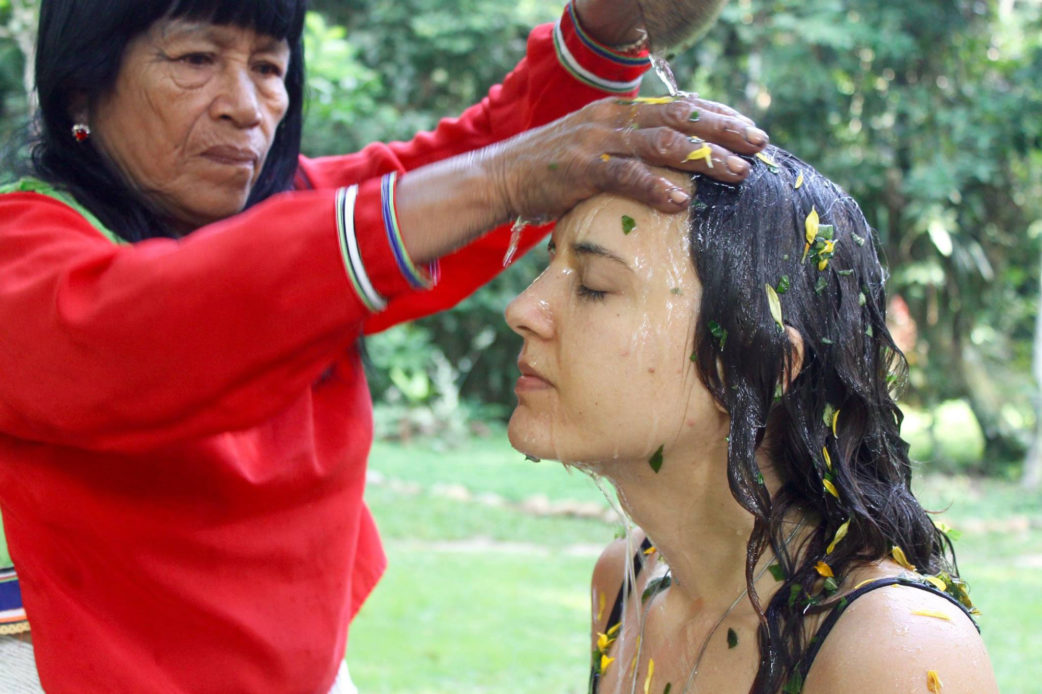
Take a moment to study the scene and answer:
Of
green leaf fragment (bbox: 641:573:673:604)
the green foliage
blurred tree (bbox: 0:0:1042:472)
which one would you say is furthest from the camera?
blurred tree (bbox: 0:0:1042:472)

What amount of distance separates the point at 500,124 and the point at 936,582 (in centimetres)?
150

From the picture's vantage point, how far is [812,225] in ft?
6.51

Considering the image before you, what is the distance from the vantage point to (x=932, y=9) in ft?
37.0

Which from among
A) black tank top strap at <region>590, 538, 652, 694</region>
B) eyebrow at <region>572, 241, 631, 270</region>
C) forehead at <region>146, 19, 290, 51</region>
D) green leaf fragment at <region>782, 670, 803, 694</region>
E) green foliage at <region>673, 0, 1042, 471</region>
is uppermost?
forehead at <region>146, 19, 290, 51</region>

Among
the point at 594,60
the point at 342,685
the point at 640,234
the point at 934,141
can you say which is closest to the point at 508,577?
the point at 342,685

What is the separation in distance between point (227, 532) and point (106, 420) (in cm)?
56

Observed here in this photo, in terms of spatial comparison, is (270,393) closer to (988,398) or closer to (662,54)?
(662,54)

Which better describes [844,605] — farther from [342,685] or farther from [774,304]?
[342,685]

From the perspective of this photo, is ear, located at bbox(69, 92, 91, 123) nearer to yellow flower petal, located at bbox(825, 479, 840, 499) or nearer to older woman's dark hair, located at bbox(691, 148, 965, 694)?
older woman's dark hair, located at bbox(691, 148, 965, 694)

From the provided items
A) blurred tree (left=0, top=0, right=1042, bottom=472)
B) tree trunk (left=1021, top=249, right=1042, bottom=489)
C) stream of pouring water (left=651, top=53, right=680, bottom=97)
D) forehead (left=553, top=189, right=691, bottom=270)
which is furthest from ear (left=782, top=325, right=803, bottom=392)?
Result: tree trunk (left=1021, top=249, right=1042, bottom=489)

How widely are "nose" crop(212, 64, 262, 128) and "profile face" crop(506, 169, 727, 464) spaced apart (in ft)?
2.45

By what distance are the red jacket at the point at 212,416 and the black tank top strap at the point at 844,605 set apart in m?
0.90

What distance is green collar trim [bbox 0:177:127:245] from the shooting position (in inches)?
76.4

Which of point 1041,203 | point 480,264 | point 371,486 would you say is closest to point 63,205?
point 480,264
